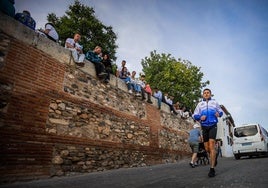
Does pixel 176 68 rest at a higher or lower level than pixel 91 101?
higher

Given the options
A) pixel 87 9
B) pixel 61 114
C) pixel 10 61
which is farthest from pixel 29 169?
pixel 87 9

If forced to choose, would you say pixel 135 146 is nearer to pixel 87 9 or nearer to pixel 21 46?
pixel 21 46

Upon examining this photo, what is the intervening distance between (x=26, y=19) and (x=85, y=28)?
14.7m

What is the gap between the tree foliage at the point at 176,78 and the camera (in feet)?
81.5

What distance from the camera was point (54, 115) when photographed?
19.6 feet

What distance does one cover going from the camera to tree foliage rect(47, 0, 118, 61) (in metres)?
19.4

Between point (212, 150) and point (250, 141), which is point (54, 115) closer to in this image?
point (212, 150)

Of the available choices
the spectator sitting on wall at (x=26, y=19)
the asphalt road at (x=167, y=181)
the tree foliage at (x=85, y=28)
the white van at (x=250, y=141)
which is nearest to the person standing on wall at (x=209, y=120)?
the asphalt road at (x=167, y=181)

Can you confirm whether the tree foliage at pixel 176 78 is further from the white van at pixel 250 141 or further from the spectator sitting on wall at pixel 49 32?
the spectator sitting on wall at pixel 49 32

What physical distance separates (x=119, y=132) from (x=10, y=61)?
16.1 feet

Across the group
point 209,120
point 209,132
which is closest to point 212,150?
point 209,132

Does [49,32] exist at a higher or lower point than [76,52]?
higher

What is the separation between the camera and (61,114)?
20.4 ft

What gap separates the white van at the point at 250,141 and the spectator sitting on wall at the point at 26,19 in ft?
38.8
